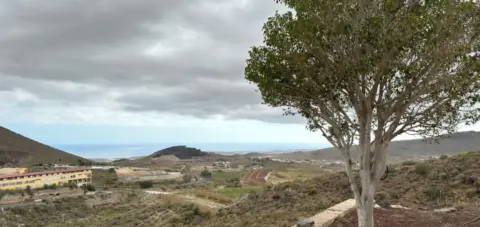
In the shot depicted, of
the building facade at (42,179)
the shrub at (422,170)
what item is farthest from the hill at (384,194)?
the building facade at (42,179)

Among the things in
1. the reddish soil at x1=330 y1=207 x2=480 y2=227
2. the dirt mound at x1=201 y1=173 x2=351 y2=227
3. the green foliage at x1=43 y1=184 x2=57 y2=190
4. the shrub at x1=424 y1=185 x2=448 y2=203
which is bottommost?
the green foliage at x1=43 y1=184 x2=57 y2=190

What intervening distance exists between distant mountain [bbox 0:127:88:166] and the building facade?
50253 mm

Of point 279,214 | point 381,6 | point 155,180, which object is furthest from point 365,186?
point 155,180

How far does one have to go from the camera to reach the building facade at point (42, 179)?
3245 inches

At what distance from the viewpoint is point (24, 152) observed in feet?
481

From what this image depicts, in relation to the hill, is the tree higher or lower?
higher

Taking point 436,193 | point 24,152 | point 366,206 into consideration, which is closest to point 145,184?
point 24,152

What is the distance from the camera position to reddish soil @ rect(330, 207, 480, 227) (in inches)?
499

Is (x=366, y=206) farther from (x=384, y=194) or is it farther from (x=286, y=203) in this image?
(x=286, y=203)

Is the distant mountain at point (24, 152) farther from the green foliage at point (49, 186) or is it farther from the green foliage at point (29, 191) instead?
the green foliage at point (29, 191)

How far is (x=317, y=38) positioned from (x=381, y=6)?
1.48m

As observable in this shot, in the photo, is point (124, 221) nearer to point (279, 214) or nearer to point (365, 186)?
point (279, 214)

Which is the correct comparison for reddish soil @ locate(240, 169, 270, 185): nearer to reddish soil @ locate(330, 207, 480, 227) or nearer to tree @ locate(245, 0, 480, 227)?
reddish soil @ locate(330, 207, 480, 227)

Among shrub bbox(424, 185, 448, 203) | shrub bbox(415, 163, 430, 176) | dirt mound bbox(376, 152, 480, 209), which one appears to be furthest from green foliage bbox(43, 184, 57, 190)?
shrub bbox(424, 185, 448, 203)
